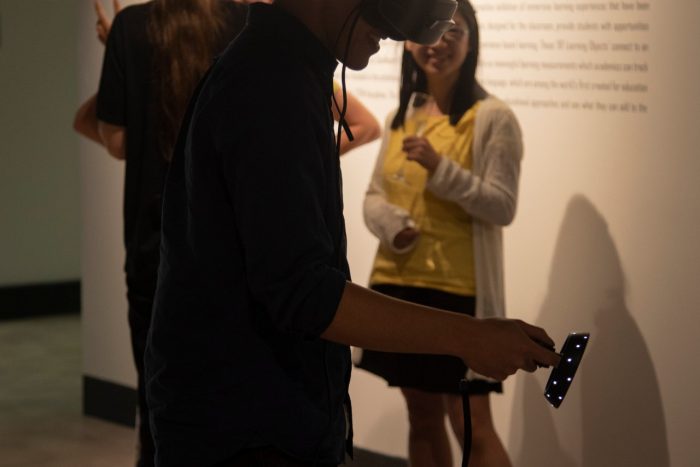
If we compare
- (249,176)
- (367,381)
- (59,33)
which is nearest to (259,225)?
(249,176)

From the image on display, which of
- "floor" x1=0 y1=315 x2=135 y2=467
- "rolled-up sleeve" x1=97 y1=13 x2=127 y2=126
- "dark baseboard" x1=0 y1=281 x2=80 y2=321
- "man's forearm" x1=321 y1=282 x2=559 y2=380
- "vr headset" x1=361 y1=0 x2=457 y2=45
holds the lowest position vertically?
"dark baseboard" x1=0 y1=281 x2=80 y2=321

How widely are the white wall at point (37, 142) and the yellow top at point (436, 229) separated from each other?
5.06m

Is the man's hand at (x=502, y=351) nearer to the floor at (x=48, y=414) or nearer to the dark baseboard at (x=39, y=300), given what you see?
the floor at (x=48, y=414)

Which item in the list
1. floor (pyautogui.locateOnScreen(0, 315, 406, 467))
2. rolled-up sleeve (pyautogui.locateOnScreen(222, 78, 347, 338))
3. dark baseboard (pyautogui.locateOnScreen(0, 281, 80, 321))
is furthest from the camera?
dark baseboard (pyautogui.locateOnScreen(0, 281, 80, 321))

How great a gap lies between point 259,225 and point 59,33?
6.95 m

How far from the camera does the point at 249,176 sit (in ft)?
4.91

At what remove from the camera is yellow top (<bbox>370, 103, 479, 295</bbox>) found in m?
3.41

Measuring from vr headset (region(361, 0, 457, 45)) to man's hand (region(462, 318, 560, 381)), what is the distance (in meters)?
0.43

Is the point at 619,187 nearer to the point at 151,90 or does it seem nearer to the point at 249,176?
the point at 151,90

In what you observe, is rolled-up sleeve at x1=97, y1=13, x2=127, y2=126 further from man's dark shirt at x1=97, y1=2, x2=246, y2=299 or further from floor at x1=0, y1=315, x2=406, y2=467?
floor at x1=0, y1=315, x2=406, y2=467

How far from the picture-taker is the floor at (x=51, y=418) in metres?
4.82

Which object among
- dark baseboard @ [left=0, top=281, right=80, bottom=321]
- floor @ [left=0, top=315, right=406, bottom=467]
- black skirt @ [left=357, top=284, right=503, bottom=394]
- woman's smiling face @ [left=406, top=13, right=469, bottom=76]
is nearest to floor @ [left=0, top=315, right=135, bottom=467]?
floor @ [left=0, top=315, right=406, bottom=467]

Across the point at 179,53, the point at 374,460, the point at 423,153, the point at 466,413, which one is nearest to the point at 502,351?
the point at 466,413

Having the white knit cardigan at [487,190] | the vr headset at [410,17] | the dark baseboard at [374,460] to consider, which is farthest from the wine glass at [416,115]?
the vr headset at [410,17]
